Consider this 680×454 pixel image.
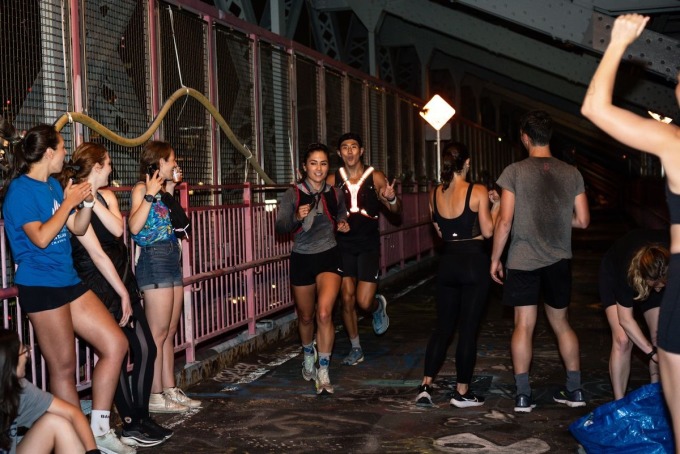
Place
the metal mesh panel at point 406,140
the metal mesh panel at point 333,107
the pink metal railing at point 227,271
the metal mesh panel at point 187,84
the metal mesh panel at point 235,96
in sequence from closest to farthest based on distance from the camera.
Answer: the pink metal railing at point 227,271, the metal mesh panel at point 187,84, the metal mesh panel at point 235,96, the metal mesh panel at point 333,107, the metal mesh panel at point 406,140

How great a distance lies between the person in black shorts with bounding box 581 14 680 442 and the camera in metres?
3.18

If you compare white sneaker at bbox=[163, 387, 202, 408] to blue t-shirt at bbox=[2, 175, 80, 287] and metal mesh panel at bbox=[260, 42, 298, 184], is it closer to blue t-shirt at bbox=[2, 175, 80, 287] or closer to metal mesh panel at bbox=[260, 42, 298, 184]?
blue t-shirt at bbox=[2, 175, 80, 287]

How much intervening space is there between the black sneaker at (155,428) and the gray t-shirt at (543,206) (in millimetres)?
2658

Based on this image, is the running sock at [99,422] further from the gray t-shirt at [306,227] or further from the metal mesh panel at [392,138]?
the metal mesh panel at [392,138]

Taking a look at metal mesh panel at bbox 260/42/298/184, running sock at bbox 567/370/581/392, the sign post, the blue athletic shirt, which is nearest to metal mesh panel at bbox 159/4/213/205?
metal mesh panel at bbox 260/42/298/184

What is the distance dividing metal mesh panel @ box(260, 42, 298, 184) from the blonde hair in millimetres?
6682

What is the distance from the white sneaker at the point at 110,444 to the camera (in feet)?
17.8

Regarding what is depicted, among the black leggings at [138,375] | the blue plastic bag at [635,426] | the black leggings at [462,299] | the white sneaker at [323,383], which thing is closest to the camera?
the blue plastic bag at [635,426]

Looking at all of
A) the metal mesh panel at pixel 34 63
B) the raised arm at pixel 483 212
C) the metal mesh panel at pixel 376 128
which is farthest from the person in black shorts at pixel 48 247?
the metal mesh panel at pixel 376 128

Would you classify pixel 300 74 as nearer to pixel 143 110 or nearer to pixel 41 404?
Result: pixel 143 110

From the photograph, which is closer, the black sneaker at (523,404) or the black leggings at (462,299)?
the black sneaker at (523,404)

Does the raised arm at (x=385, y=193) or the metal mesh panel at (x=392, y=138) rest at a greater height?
the metal mesh panel at (x=392, y=138)

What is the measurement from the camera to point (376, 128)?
16531 mm

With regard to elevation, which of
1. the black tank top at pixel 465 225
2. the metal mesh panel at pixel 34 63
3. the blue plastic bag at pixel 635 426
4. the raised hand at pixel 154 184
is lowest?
the blue plastic bag at pixel 635 426
